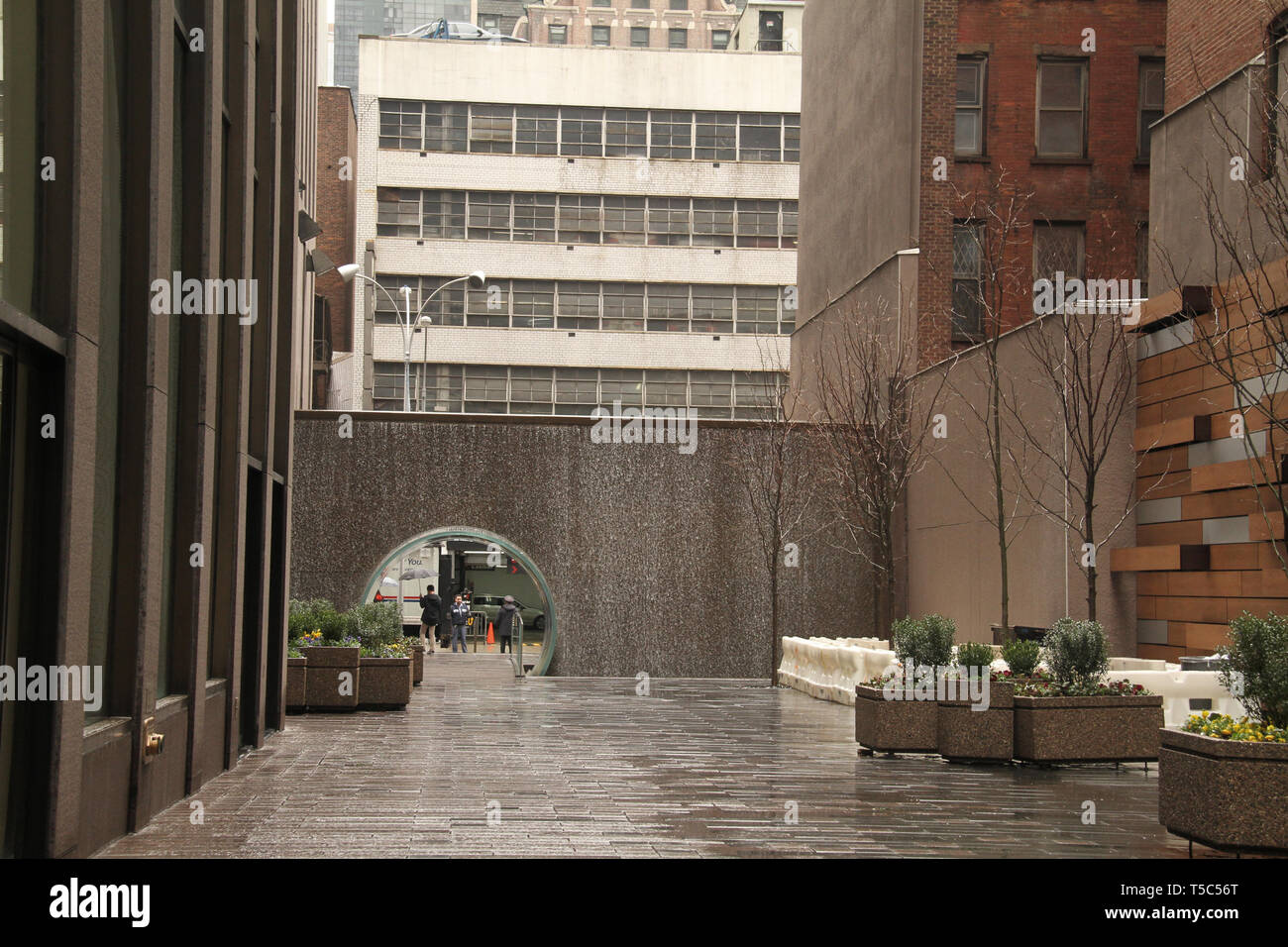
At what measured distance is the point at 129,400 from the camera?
1095 centimetres

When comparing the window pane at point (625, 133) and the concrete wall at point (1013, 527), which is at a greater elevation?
the window pane at point (625, 133)

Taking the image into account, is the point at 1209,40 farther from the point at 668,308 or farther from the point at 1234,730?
the point at 668,308

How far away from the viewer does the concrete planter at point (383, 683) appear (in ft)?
70.8

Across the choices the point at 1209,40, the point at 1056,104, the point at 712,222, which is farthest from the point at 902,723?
the point at 712,222

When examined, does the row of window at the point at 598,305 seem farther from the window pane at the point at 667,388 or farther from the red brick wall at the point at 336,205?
the red brick wall at the point at 336,205

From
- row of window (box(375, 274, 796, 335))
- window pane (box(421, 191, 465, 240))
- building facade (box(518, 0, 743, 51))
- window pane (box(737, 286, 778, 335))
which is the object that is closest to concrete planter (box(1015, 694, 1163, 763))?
row of window (box(375, 274, 796, 335))

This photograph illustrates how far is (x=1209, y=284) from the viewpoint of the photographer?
64.8 ft

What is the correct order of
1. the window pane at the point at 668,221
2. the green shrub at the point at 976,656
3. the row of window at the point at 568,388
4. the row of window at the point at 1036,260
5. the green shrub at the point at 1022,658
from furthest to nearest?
the window pane at the point at 668,221, the row of window at the point at 568,388, the row of window at the point at 1036,260, the green shrub at the point at 1022,658, the green shrub at the point at 976,656

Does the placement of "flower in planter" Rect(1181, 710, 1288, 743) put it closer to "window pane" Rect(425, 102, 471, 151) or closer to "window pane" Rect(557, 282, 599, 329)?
"window pane" Rect(557, 282, 599, 329)

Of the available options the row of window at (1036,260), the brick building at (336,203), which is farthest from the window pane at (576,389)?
the row of window at (1036,260)

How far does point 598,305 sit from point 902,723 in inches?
2138

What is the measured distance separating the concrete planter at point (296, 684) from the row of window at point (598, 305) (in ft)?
153

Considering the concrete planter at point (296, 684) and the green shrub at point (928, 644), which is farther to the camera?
the concrete planter at point (296, 684)
